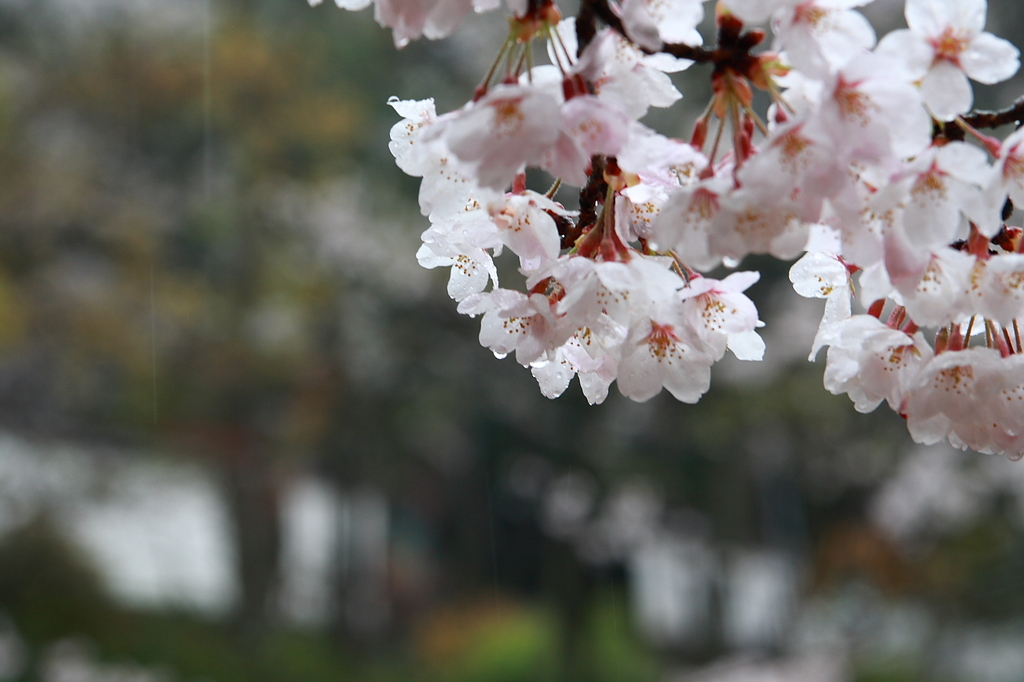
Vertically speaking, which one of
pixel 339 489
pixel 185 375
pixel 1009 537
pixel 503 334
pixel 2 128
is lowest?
pixel 1009 537

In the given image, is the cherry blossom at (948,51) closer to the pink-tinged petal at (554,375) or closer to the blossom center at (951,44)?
the blossom center at (951,44)

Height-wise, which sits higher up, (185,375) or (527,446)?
(185,375)

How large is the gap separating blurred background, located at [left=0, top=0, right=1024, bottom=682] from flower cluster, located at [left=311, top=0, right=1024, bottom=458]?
7.57ft

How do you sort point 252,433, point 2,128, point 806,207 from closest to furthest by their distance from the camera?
1. point 806,207
2. point 2,128
3. point 252,433

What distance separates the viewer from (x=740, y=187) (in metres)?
0.19

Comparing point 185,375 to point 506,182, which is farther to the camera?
point 185,375

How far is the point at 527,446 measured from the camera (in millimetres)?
2830

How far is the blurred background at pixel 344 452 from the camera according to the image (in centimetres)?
252

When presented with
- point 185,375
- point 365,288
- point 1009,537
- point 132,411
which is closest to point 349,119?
point 365,288

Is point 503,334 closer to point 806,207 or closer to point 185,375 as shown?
point 806,207

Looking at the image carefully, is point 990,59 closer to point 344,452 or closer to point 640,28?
point 640,28

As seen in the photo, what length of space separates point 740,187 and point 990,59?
0.08 metres

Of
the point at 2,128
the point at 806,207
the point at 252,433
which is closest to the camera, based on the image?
the point at 806,207

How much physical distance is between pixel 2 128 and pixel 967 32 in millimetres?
2879
